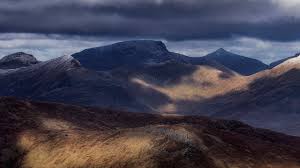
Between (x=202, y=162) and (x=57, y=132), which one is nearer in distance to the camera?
(x=202, y=162)

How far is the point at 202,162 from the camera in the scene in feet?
419

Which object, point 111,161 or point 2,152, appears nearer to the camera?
point 111,161

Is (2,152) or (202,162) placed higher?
(202,162)

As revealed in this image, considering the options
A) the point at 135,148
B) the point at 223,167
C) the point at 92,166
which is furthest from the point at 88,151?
the point at 223,167

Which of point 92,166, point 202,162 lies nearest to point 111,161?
point 92,166

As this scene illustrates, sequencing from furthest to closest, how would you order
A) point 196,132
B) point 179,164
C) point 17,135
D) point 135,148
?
point 17,135 < point 196,132 < point 135,148 < point 179,164

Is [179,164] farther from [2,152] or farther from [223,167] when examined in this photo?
[2,152]

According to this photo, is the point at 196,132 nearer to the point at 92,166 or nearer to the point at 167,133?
the point at 167,133

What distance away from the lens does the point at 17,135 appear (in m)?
191

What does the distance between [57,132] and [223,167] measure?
7644 centimetres

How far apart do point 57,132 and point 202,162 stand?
74584mm

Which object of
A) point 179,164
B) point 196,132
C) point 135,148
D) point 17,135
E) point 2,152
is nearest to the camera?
point 179,164

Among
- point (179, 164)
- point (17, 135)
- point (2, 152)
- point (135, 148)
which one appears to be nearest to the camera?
point (179, 164)

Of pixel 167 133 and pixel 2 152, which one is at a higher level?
pixel 167 133
